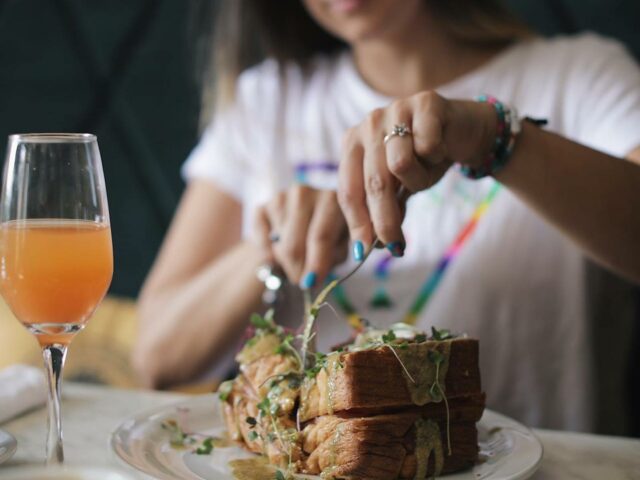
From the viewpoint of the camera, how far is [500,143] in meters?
1.03

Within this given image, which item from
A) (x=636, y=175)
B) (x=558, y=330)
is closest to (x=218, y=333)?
(x=558, y=330)

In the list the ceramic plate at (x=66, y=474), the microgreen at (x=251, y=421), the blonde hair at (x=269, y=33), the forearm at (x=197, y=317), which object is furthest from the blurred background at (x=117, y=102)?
the ceramic plate at (x=66, y=474)

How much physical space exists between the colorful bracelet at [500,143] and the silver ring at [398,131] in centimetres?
16

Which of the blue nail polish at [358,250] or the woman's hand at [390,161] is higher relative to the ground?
the woman's hand at [390,161]

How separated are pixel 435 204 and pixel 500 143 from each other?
51 centimetres

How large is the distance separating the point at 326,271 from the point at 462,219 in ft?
1.72

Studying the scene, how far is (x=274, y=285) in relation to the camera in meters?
1.33

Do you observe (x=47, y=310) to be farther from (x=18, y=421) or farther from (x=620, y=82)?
(x=620, y=82)

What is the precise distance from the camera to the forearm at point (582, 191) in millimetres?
1074

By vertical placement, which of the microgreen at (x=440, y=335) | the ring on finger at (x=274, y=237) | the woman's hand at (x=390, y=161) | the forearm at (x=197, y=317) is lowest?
the forearm at (x=197, y=317)

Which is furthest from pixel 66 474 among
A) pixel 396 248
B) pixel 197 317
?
pixel 197 317

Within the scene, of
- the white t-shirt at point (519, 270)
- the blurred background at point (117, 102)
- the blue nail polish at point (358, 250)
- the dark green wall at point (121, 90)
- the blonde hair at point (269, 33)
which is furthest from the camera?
the dark green wall at point (121, 90)

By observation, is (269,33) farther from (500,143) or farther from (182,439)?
(182,439)

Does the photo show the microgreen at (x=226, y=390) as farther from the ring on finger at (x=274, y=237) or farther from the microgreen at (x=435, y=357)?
the ring on finger at (x=274, y=237)
